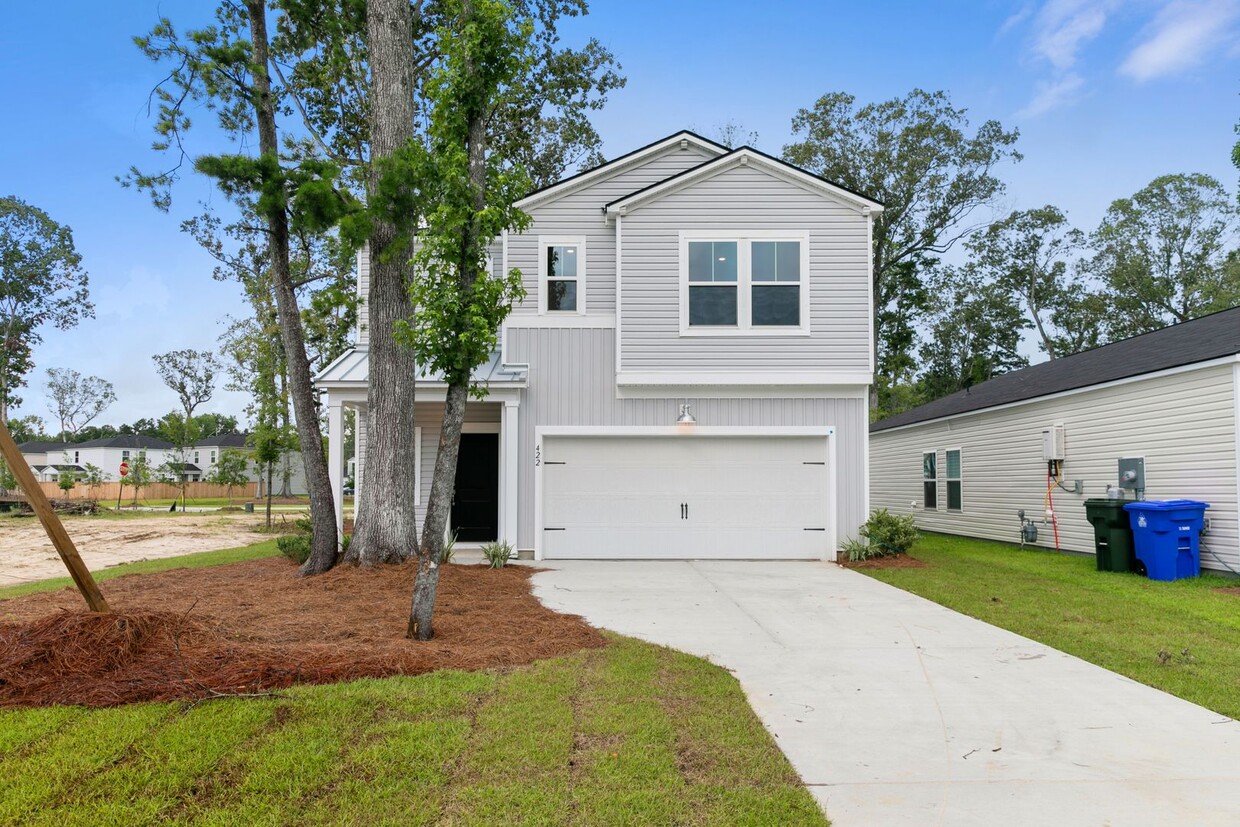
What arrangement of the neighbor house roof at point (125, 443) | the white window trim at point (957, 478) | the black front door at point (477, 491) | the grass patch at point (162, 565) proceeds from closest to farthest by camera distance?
the grass patch at point (162, 565) < the black front door at point (477, 491) < the white window trim at point (957, 478) < the neighbor house roof at point (125, 443)

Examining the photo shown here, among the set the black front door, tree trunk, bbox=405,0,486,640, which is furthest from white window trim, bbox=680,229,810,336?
tree trunk, bbox=405,0,486,640

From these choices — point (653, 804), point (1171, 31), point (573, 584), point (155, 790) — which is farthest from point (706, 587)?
point (1171, 31)

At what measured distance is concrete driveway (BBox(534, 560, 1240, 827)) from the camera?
3.48 m

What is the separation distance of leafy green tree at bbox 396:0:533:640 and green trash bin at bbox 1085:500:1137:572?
9.61 meters

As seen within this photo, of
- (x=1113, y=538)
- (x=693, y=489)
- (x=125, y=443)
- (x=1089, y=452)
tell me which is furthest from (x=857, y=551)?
(x=125, y=443)

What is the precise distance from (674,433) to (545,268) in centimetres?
344

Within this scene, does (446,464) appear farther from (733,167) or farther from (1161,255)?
(1161,255)

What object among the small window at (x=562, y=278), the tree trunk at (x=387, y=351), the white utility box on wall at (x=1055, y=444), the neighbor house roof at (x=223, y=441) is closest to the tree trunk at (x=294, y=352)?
the tree trunk at (x=387, y=351)

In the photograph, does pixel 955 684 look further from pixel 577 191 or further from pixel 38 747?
pixel 577 191

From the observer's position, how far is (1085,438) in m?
13.6

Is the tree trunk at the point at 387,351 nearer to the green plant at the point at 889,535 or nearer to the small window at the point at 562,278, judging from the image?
the small window at the point at 562,278

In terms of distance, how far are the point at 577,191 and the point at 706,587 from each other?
23.1 ft

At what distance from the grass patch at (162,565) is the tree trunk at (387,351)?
3.51 metres

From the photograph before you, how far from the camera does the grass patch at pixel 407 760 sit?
3.22 metres
